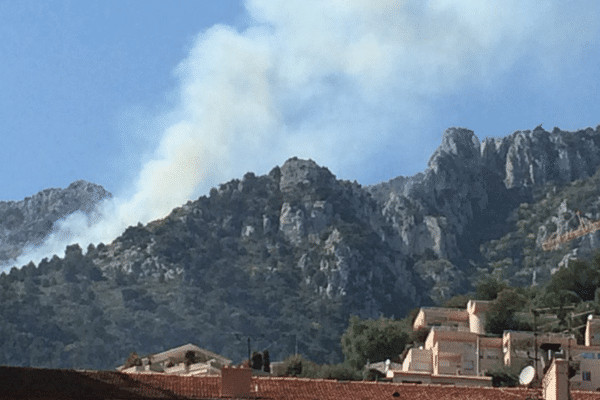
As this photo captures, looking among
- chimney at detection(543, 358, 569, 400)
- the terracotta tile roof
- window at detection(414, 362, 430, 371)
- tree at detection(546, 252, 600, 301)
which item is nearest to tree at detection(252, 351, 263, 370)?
window at detection(414, 362, 430, 371)

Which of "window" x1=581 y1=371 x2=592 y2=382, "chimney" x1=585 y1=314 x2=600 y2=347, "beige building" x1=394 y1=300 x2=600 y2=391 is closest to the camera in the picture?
"window" x1=581 y1=371 x2=592 y2=382

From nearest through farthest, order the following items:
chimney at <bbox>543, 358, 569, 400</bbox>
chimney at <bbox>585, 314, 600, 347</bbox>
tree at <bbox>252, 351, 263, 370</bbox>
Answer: chimney at <bbox>543, 358, 569, 400</bbox> → tree at <bbox>252, 351, 263, 370</bbox> → chimney at <bbox>585, 314, 600, 347</bbox>

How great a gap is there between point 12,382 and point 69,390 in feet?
5.24

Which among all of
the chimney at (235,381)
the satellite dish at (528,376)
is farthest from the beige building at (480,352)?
the chimney at (235,381)

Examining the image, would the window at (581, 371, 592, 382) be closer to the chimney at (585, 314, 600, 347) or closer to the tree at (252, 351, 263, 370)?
the chimney at (585, 314, 600, 347)

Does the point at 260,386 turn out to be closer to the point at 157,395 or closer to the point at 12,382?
the point at 157,395

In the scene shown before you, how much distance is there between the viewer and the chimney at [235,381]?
39.4 metres

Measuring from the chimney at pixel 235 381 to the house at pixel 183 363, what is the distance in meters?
37.9

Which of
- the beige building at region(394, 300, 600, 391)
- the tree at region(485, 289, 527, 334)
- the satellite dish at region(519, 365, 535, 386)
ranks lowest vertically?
the satellite dish at region(519, 365, 535, 386)

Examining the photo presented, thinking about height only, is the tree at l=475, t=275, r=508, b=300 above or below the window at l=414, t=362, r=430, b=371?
above

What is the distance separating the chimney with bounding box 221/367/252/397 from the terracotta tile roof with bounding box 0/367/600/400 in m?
0.30

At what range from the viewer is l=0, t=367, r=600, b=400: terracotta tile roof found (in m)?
36.1

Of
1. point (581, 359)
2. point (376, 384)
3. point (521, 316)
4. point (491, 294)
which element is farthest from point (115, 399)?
point (491, 294)

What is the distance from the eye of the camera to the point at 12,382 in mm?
35875
